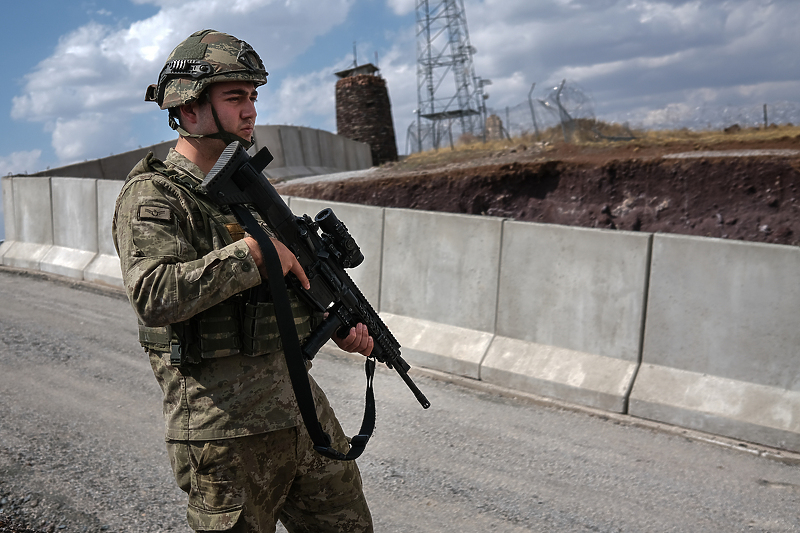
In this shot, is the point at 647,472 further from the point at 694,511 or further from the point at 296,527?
the point at 296,527

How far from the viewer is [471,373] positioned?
5.99 m

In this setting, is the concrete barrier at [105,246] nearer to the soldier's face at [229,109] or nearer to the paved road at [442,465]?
the paved road at [442,465]

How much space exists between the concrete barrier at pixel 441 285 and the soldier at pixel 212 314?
383 centimetres

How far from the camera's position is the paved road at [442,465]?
366 cm

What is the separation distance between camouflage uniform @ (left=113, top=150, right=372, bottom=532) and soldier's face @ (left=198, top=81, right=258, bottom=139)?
17 cm

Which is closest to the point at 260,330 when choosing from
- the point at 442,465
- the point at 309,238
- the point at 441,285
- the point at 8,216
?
the point at 309,238

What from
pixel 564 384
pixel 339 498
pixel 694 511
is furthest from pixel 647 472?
pixel 339 498

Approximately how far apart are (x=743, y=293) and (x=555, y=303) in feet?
4.78

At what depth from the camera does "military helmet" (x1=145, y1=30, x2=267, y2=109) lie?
2207 millimetres

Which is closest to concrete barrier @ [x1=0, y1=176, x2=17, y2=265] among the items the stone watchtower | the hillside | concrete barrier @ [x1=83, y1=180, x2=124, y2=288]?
concrete barrier @ [x1=83, y1=180, x2=124, y2=288]

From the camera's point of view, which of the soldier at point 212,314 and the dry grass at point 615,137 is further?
the dry grass at point 615,137

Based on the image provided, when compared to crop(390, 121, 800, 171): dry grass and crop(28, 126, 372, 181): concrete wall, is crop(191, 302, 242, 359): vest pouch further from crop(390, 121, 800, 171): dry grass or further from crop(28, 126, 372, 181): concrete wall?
crop(28, 126, 372, 181): concrete wall

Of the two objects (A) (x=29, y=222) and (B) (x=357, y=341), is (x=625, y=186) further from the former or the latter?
(A) (x=29, y=222)

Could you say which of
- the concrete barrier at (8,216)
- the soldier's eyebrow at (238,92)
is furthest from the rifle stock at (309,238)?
the concrete barrier at (8,216)
